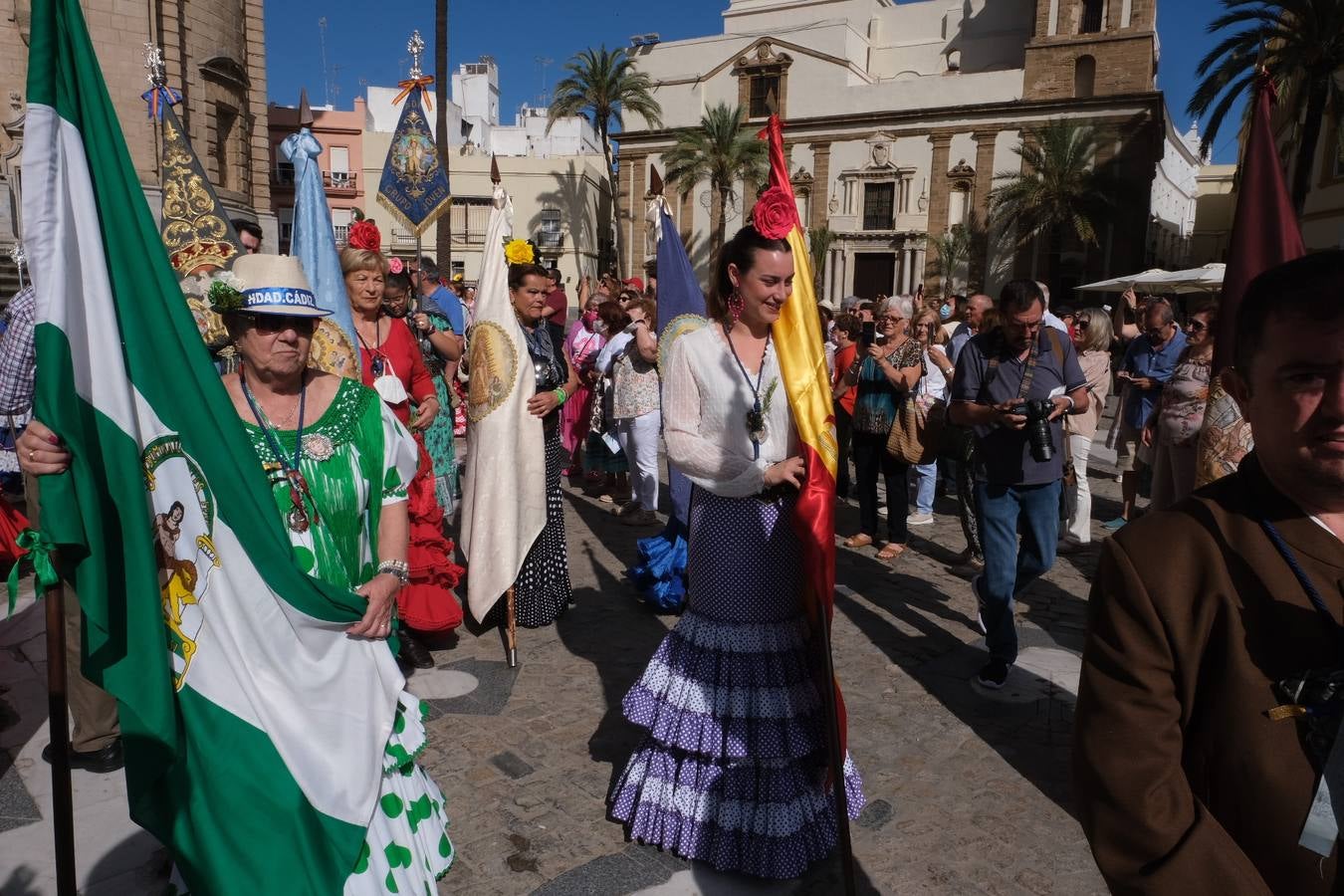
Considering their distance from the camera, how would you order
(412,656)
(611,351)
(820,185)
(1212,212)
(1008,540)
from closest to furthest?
(1008,540)
(412,656)
(611,351)
(820,185)
(1212,212)

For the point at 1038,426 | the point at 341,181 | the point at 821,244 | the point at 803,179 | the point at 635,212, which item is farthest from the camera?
the point at 635,212

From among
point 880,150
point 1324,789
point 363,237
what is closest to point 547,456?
point 363,237

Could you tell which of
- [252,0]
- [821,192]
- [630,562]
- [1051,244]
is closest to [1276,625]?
[630,562]

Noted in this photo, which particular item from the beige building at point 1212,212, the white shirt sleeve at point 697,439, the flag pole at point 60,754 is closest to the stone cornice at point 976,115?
the beige building at point 1212,212

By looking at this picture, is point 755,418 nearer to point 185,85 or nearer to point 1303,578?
point 1303,578

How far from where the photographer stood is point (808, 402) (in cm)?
299

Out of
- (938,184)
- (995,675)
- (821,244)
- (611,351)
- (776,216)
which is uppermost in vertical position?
(938,184)

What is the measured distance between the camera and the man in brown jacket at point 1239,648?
54.1 inches

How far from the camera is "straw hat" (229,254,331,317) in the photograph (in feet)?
8.19

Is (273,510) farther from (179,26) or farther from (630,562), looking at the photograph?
(179,26)

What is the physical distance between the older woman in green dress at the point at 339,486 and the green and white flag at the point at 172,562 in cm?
14

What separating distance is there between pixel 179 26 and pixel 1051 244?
32.2m

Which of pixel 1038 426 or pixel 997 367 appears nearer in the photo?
pixel 1038 426

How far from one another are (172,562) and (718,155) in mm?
41563
